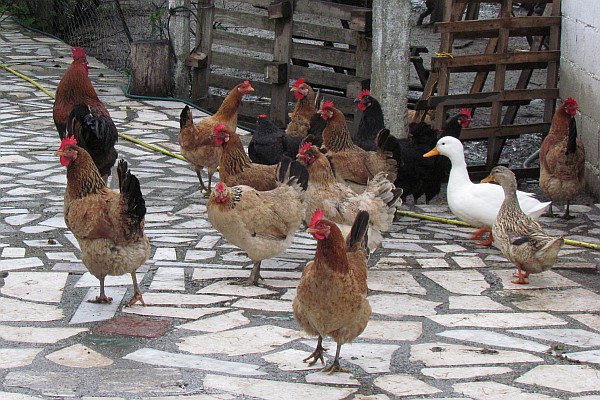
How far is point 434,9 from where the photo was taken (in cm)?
1664

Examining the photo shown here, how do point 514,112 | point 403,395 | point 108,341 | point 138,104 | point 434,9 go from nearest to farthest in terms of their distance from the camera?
point 403,395 → point 108,341 → point 514,112 → point 138,104 → point 434,9

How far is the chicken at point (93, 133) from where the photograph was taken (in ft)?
25.3

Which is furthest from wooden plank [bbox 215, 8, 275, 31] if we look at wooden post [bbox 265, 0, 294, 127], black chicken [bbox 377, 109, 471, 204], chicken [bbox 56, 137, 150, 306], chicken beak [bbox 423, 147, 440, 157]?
chicken [bbox 56, 137, 150, 306]

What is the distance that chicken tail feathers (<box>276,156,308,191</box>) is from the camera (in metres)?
6.55

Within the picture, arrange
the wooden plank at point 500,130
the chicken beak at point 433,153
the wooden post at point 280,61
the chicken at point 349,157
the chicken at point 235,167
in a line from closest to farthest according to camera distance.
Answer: the chicken at point 235,167 → the chicken at point 349,157 → the chicken beak at point 433,153 → the wooden plank at point 500,130 → the wooden post at point 280,61

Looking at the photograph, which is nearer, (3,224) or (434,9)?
(3,224)

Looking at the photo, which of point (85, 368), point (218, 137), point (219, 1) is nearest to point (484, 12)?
point (219, 1)

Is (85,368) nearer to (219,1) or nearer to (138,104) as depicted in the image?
(138,104)

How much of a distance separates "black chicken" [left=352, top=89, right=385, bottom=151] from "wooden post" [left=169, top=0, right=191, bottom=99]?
459cm

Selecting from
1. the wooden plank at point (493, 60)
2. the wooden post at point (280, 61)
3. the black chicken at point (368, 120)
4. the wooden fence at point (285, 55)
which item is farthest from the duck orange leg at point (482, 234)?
the wooden post at point (280, 61)

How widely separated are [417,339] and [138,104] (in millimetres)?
8246

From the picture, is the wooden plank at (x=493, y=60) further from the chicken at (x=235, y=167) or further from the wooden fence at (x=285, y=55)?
the chicken at (x=235, y=167)

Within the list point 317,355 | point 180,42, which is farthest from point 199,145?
point 180,42

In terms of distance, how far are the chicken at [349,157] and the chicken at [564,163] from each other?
5.48 feet
